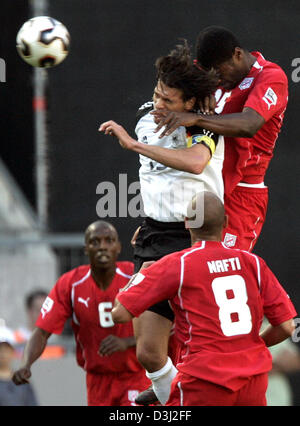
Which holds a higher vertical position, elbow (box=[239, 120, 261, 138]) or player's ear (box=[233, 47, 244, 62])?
player's ear (box=[233, 47, 244, 62])

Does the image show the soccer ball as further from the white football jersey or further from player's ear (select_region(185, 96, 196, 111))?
player's ear (select_region(185, 96, 196, 111))

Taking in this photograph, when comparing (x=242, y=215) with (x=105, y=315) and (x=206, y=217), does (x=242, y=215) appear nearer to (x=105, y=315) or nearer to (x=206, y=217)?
(x=206, y=217)

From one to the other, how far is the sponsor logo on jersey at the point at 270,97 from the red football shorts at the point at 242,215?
559 millimetres

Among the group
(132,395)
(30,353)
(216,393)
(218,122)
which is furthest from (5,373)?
(218,122)

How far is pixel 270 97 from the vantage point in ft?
17.7

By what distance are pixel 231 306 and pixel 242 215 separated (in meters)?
1.17

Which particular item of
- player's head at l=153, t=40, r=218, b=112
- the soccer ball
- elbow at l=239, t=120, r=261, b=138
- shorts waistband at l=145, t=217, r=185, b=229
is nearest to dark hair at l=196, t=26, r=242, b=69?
player's head at l=153, t=40, r=218, b=112

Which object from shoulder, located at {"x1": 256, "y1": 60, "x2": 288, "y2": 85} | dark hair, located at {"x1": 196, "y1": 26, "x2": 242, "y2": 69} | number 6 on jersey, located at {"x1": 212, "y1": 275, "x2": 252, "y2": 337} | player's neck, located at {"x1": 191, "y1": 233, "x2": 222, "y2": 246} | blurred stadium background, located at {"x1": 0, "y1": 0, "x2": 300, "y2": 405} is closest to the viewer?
→ number 6 on jersey, located at {"x1": 212, "y1": 275, "x2": 252, "y2": 337}

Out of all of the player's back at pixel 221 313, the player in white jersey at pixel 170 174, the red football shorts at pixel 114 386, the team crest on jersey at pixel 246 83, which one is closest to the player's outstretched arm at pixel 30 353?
the red football shorts at pixel 114 386

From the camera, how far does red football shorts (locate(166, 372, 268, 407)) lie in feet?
14.9

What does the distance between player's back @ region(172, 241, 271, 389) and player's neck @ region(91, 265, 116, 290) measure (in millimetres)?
2497

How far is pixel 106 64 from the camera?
8.01 metres

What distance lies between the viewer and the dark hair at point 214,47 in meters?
5.34

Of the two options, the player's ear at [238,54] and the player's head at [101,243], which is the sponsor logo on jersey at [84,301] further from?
the player's ear at [238,54]
